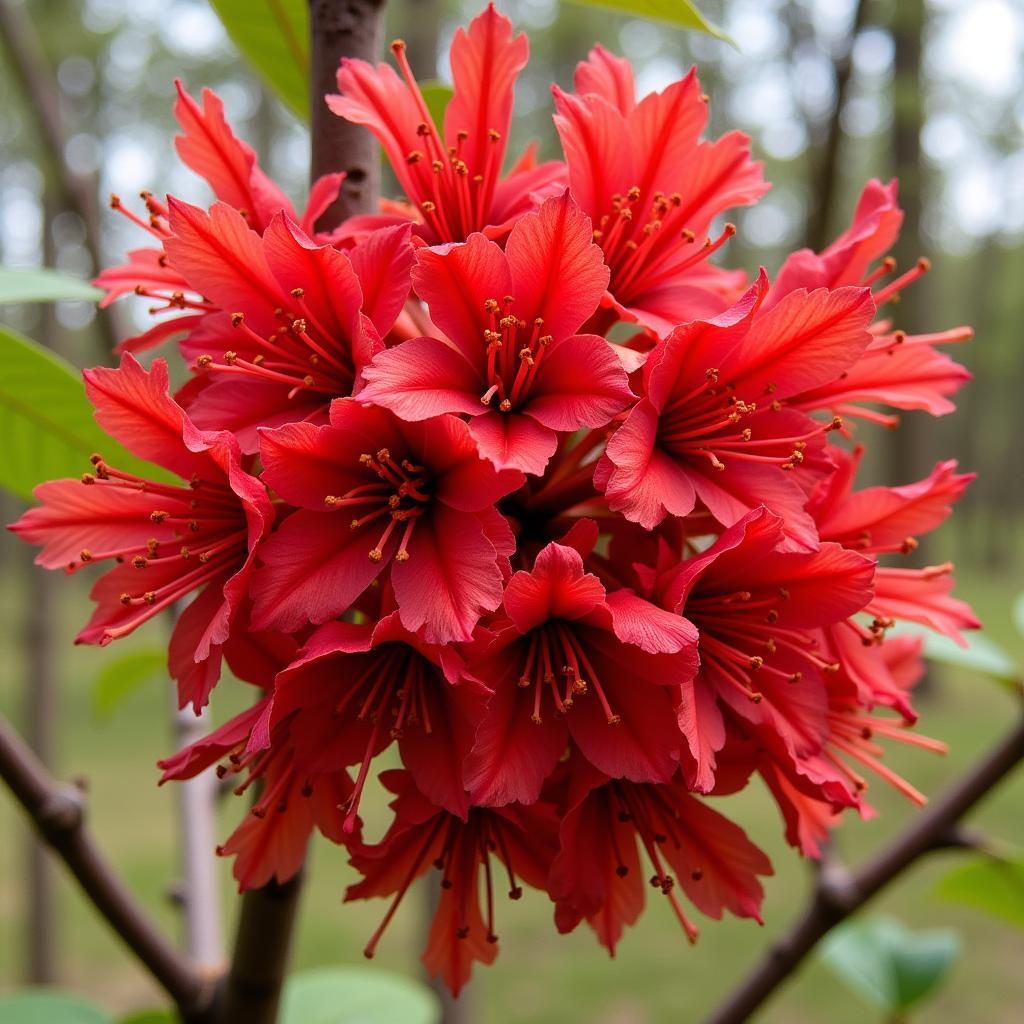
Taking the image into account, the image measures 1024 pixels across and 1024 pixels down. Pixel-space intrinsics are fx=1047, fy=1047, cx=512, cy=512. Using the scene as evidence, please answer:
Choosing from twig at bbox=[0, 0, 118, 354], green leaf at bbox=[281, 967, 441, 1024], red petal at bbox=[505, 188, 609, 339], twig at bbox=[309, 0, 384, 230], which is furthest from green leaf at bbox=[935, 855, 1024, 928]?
twig at bbox=[0, 0, 118, 354]

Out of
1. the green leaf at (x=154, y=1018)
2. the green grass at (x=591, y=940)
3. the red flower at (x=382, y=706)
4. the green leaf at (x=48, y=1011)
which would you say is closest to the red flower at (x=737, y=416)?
the red flower at (x=382, y=706)

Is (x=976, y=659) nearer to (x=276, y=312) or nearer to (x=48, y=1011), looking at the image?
(x=276, y=312)

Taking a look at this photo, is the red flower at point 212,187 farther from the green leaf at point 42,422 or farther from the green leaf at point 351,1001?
the green leaf at point 351,1001

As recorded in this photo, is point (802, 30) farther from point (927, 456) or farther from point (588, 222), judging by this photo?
point (927, 456)

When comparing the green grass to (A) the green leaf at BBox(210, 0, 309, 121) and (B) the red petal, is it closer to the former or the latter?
(A) the green leaf at BBox(210, 0, 309, 121)

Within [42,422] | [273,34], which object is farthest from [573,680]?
[273,34]

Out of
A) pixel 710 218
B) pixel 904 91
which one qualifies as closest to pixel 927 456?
pixel 904 91
